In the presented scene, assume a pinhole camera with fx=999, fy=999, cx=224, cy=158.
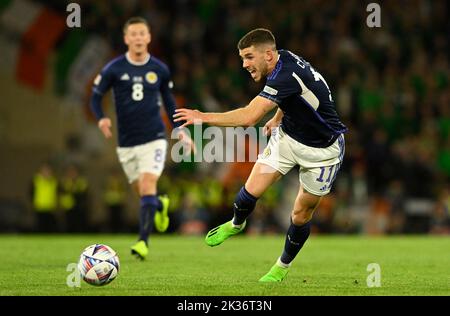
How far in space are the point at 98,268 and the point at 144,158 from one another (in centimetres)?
378

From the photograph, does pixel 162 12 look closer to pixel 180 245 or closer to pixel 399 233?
pixel 399 233

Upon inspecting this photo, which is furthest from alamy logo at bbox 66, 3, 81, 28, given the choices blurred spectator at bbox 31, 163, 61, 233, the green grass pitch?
blurred spectator at bbox 31, 163, 61, 233

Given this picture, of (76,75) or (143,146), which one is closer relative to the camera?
(143,146)

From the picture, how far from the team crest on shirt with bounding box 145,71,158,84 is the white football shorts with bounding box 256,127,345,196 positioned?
3376 mm

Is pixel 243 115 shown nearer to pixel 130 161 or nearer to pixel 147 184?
pixel 147 184

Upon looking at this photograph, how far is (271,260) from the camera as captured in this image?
481 inches

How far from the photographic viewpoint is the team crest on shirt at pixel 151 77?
12.1 metres

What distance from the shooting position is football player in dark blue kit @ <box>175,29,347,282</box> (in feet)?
28.5

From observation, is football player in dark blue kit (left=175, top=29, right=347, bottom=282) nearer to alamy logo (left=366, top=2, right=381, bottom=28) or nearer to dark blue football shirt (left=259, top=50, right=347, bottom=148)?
dark blue football shirt (left=259, top=50, right=347, bottom=148)

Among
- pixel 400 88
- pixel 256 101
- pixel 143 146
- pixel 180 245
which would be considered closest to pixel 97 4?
pixel 400 88

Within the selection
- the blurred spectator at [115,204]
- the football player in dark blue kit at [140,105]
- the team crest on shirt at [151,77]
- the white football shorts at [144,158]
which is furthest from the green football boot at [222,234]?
the blurred spectator at [115,204]

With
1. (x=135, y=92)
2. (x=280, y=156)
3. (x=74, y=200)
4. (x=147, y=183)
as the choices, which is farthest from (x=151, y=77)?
(x=74, y=200)

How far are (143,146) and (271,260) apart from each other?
6.87 ft
